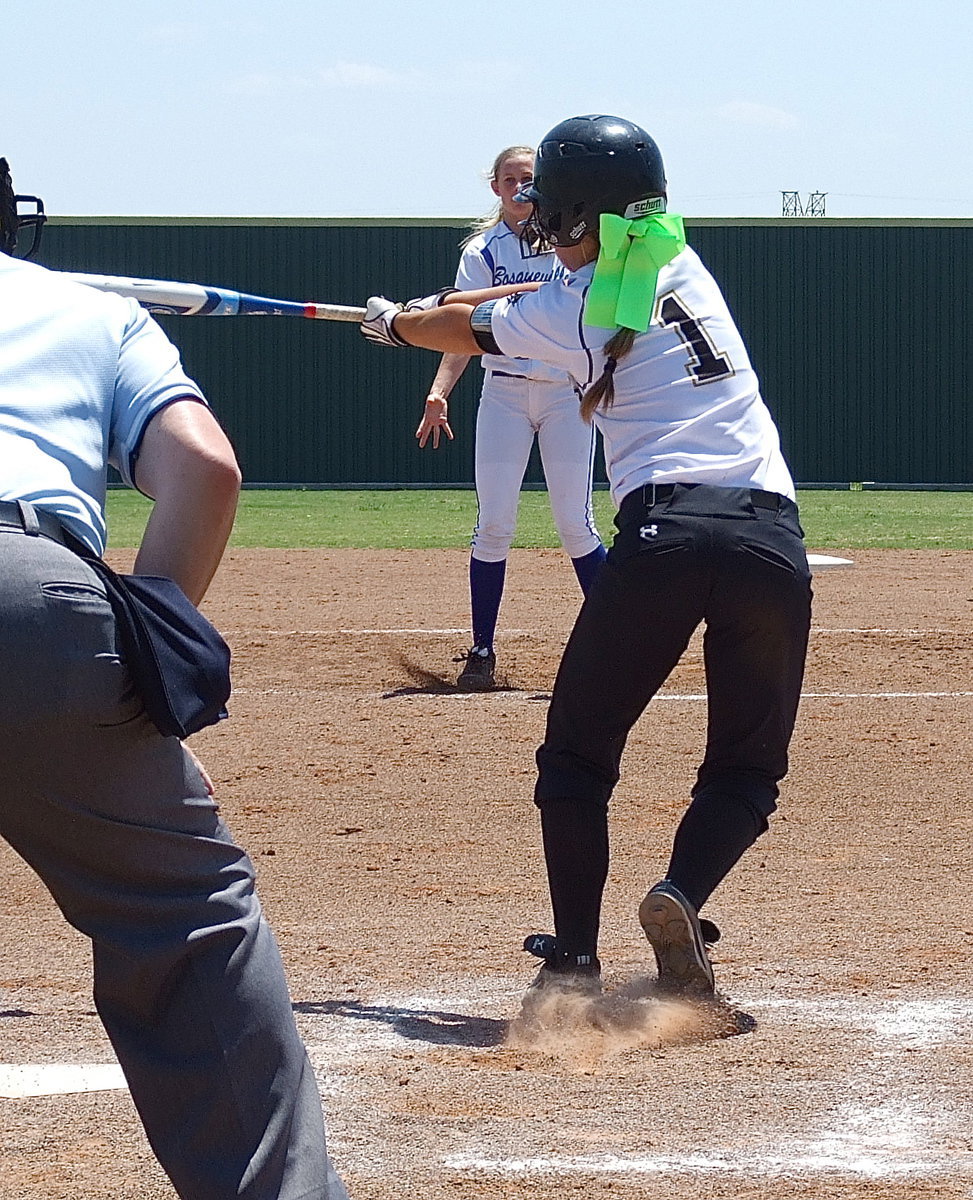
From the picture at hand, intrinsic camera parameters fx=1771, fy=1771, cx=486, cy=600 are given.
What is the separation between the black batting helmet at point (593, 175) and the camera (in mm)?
3590

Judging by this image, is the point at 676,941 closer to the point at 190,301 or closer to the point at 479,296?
the point at 479,296

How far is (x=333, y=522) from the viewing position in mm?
16266

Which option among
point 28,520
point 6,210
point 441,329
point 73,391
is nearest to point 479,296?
point 441,329

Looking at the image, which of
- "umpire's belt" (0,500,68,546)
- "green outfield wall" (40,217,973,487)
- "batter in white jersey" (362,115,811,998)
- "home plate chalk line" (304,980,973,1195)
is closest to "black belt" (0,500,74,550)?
"umpire's belt" (0,500,68,546)

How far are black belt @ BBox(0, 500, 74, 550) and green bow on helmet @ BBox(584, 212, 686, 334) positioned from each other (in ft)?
5.69

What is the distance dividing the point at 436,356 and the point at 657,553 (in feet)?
64.3

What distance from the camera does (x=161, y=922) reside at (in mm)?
2066

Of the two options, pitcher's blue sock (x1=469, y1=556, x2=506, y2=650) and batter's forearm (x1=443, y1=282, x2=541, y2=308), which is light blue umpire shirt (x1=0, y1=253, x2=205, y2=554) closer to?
batter's forearm (x1=443, y1=282, x2=541, y2=308)

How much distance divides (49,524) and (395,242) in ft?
70.0

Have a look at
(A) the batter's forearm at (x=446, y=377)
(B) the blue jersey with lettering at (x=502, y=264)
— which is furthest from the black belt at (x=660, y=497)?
(A) the batter's forearm at (x=446, y=377)

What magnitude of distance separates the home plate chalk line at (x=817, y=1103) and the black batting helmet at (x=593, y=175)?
165 cm

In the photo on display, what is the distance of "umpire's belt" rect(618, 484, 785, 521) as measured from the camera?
354 centimetres

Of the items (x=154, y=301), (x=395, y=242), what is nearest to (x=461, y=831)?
(x=154, y=301)

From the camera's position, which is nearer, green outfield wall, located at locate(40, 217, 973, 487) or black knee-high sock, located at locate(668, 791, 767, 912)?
black knee-high sock, located at locate(668, 791, 767, 912)
